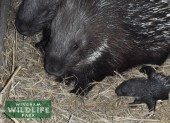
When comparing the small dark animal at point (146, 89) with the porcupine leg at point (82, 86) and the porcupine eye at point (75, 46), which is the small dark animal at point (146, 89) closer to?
the porcupine leg at point (82, 86)

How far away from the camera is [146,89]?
3373 mm

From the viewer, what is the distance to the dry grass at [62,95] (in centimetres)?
324

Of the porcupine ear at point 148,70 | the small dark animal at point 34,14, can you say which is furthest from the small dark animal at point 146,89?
the small dark animal at point 34,14

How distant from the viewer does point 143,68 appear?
141 inches

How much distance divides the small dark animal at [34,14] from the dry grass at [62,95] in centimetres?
25

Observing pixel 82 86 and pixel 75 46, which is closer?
pixel 75 46

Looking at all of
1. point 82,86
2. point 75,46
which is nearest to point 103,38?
point 75,46

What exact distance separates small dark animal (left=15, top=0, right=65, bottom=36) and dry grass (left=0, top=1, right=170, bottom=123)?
0.25 m

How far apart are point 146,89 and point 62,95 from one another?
0.61 metres

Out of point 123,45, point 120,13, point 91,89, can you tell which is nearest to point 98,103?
point 91,89

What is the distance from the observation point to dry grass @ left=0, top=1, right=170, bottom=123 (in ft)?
10.6

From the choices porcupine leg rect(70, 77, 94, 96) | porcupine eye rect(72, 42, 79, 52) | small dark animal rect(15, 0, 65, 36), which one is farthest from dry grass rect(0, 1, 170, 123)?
porcupine eye rect(72, 42, 79, 52)

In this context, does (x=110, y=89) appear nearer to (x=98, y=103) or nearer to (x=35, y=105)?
(x=98, y=103)

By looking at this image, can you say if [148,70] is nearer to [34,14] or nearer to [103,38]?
[103,38]
